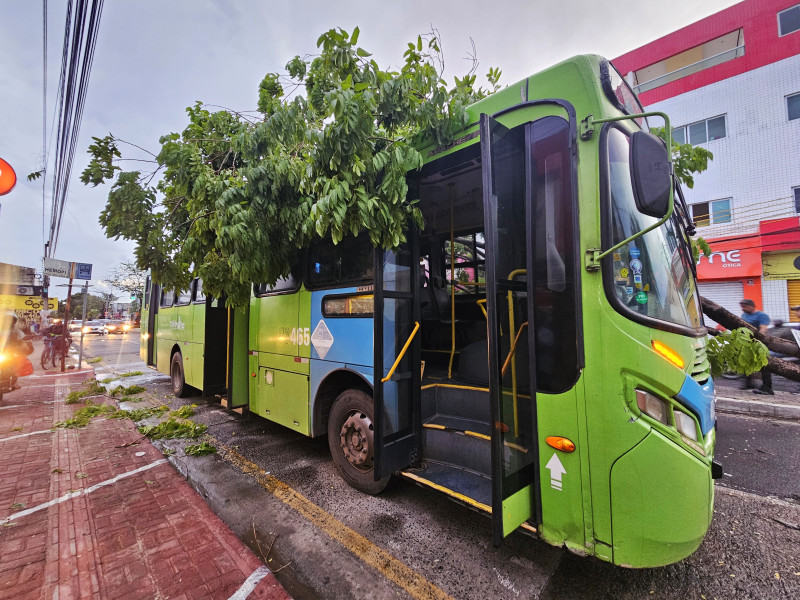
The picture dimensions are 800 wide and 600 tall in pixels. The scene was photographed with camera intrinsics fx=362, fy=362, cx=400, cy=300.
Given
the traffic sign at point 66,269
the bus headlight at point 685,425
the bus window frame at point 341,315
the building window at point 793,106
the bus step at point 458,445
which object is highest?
the building window at point 793,106

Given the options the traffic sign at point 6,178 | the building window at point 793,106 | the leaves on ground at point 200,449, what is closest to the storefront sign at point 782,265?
the building window at point 793,106

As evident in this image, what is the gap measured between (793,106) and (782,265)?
4.98 m

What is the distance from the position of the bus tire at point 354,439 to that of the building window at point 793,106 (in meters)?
16.4

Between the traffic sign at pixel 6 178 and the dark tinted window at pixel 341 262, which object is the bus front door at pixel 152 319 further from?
the dark tinted window at pixel 341 262

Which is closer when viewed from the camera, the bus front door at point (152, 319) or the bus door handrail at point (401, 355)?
the bus door handrail at point (401, 355)

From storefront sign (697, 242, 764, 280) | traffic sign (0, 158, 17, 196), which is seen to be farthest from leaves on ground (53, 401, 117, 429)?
storefront sign (697, 242, 764, 280)

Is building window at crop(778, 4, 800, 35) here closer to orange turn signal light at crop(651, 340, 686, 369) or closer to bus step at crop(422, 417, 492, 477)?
orange turn signal light at crop(651, 340, 686, 369)

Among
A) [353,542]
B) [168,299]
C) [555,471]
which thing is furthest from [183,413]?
[555,471]

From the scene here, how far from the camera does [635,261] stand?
211cm

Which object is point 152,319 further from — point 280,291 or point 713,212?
point 713,212

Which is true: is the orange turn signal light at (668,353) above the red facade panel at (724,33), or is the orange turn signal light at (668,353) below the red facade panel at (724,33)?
below

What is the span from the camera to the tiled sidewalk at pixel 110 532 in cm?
235

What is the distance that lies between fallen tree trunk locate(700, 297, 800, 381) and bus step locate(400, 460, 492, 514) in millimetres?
6326

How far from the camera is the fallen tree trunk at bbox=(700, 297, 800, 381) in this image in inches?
269
